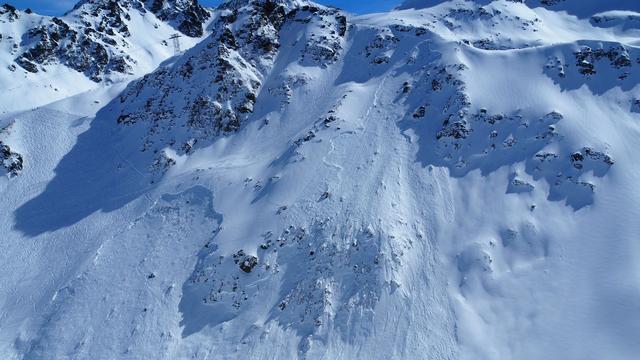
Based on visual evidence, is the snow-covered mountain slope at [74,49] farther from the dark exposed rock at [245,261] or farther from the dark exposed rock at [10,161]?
the dark exposed rock at [245,261]

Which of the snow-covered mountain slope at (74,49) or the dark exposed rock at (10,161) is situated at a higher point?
the dark exposed rock at (10,161)

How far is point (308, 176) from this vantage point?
2792 centimetres

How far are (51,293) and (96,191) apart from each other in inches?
350

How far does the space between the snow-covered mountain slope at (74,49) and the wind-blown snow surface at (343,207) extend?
1501 centimetres

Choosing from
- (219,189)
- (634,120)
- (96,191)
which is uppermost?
(634,120)

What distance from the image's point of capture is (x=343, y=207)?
2550 cm

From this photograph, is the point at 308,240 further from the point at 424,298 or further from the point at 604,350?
the point at 604,350

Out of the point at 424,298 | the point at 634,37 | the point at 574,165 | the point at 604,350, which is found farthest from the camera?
the point at 634,37

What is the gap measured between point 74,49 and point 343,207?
48288 mm

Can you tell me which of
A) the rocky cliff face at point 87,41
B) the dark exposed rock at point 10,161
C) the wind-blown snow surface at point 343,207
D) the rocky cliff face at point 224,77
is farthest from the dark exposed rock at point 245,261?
the rocky cliff face at point 87,41

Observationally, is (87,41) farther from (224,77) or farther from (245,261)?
(245,261)

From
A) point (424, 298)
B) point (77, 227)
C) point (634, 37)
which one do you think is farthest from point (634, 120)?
point (77, 227)

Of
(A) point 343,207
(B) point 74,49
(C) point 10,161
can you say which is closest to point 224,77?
(C) point 10,161

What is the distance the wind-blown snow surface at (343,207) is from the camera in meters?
20.8
